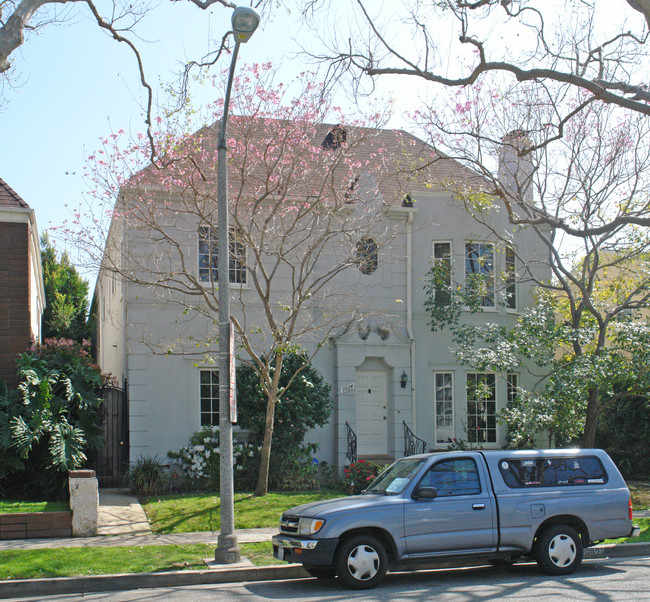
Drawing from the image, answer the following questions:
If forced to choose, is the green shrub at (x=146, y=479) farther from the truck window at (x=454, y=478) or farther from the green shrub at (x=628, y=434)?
the green shrub at (x=628, y=434)

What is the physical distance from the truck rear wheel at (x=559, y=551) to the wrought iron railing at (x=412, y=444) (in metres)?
9.14

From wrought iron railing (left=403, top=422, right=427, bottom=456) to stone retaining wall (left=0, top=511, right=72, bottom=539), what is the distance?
9351 mm

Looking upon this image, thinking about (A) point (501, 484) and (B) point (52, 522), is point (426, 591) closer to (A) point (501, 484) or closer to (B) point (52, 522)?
(A) point (501, 484)

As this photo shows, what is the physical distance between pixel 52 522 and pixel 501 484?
676cm

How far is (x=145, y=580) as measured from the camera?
9.04 meters

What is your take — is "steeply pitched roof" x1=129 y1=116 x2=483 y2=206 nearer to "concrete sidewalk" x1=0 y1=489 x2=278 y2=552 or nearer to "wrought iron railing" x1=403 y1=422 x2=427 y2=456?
"concrete sidewalk" x1=0 y1=489 x2=278 y2=552

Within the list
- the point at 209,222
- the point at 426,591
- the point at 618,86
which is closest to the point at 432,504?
the point at 426,591

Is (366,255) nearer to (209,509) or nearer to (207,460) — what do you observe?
(207,460)

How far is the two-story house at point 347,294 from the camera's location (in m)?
15.7

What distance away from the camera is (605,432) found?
2048 centimetres

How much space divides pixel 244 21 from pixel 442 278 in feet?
36.1

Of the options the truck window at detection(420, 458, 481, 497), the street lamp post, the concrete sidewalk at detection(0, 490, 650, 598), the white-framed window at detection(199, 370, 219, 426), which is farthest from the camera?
the white-framed window at detection(199, 370, 219, 426)

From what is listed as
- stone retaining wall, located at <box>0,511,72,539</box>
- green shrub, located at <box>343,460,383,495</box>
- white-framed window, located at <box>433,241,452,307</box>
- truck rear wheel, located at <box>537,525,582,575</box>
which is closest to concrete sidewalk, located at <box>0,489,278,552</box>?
stone retaining wall, located at <box>0,511,72,539</box>

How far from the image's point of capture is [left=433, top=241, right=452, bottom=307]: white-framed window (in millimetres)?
19125
